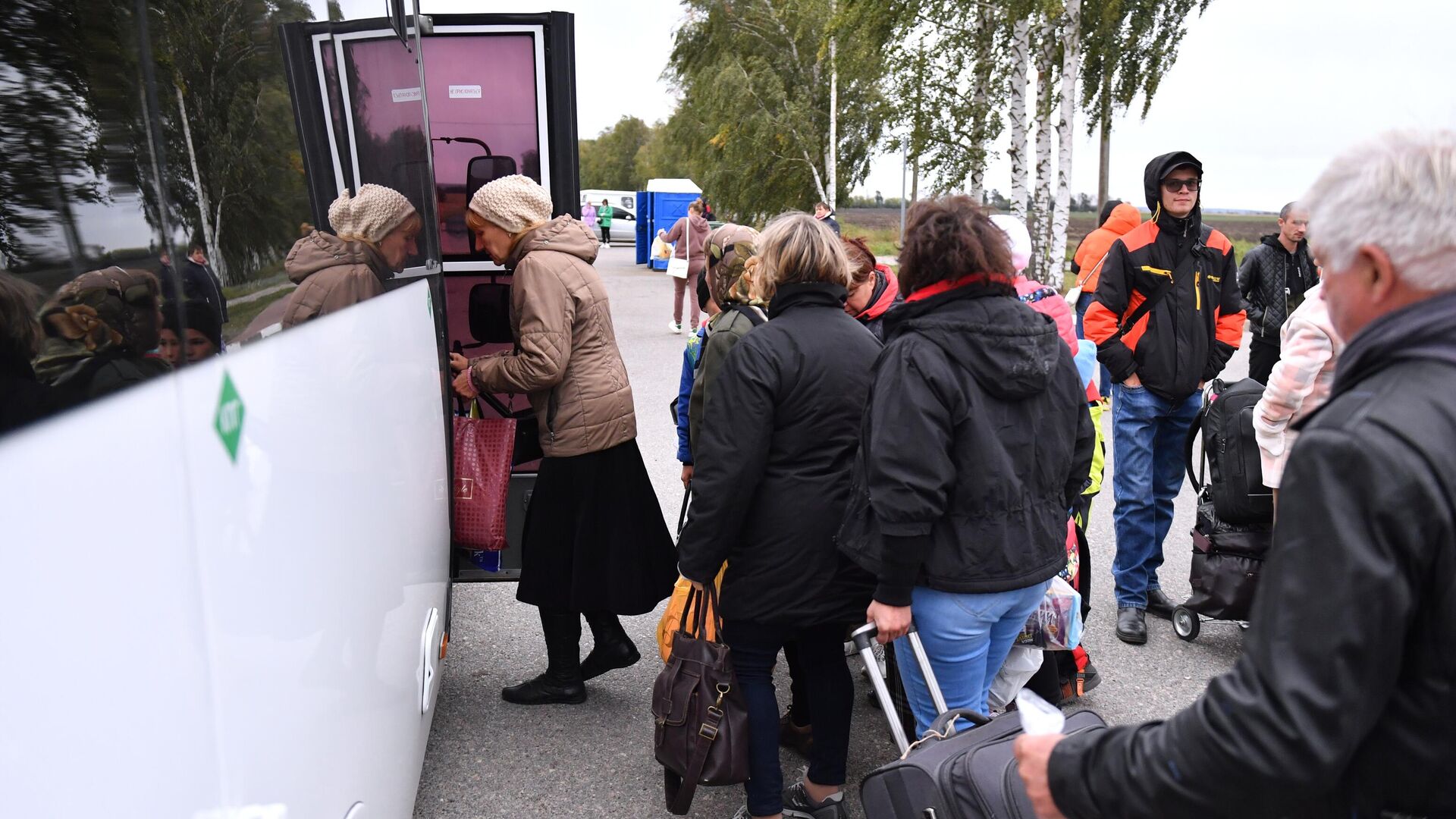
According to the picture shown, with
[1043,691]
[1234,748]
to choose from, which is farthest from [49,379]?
[1043,691]

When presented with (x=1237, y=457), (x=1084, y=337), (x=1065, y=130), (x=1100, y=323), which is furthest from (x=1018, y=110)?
(x=1237, y=457)

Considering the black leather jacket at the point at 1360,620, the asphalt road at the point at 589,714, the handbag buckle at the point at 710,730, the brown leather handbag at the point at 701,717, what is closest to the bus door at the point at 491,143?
the asphalt road at the point at 589,714

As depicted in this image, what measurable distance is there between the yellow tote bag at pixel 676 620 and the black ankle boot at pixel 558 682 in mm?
855

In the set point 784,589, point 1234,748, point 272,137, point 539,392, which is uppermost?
point 272,137

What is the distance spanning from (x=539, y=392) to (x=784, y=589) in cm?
127

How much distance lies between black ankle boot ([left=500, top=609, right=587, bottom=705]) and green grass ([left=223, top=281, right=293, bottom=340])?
2.77m

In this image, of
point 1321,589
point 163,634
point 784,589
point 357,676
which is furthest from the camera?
point 784,589

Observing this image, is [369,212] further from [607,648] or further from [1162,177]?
[1162,177]

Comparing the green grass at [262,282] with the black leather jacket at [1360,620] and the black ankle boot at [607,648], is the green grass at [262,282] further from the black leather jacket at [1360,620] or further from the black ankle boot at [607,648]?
the black ankle boot at [607,648]

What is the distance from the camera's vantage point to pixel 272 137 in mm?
1583

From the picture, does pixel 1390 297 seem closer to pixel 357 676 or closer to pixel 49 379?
pixel 49 379

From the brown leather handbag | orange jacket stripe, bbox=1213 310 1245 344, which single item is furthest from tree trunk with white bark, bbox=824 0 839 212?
the brown leather handbag

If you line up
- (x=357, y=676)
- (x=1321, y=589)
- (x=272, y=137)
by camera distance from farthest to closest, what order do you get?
(x=357, y=676) → (x=272, y=137) → (x=1321, y=589)

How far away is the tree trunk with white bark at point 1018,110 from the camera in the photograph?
537 inches
